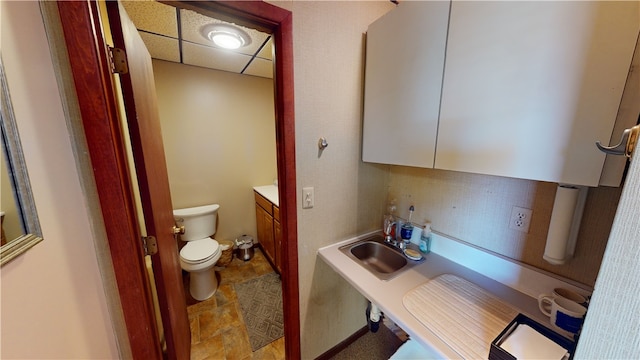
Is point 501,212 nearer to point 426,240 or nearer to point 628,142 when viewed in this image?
point 426,240

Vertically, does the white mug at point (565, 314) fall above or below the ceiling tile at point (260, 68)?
below

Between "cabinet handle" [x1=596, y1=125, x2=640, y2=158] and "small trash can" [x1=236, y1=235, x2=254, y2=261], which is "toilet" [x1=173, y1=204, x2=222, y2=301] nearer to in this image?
"small trash can" [x1=236, y1=235, x2=254, y2=261]

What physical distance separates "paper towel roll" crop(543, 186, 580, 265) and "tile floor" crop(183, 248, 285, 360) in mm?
1637

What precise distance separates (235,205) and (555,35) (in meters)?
2.81

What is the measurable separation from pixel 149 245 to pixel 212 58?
6.22 feet

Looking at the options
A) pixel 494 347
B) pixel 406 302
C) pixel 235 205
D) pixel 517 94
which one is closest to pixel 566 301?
pixel 494 347

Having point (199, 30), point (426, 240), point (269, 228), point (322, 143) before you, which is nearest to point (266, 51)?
point (199, 30)

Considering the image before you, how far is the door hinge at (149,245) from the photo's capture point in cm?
85

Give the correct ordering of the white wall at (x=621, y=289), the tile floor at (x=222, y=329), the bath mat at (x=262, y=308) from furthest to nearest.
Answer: the bath mat at (x=262, y=308)
the tile floor at (x=222, y=329)
the white wall at (x=621, y=289)

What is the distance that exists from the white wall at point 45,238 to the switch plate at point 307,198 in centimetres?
82

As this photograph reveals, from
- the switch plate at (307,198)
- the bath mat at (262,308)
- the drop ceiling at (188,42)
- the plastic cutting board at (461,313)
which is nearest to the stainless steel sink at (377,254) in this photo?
the plastic cutting board at (461,313)

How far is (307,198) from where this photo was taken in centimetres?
117

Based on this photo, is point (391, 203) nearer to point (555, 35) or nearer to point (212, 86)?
point (555, 35)

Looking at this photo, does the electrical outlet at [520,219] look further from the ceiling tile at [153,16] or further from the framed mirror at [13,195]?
the ceiling tile at [153,16]
